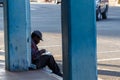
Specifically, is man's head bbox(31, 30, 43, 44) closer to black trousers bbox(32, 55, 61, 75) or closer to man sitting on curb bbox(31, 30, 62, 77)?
man sitting on curb bbox(31, 30, 62, 77)

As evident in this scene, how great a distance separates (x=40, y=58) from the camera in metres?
8.96

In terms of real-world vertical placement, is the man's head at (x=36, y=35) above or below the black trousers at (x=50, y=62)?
above

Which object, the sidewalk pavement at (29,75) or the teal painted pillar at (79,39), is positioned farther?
the sidewalk pavement at (29,75)

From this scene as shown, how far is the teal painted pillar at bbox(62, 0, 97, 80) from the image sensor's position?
5.64 metres

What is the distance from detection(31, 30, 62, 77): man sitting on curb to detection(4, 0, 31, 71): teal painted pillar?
176mm

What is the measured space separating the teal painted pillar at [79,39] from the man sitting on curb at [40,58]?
9.92 ft

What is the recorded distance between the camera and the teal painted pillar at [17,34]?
9055 millimetres

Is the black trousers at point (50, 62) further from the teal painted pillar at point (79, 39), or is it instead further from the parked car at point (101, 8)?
the parked car at point (101, 8)

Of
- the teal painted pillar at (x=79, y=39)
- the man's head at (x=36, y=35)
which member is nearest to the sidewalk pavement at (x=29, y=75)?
the man's head at (x=36, y=35)

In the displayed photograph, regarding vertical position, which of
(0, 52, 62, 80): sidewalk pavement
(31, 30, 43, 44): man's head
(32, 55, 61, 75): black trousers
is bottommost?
(0, 52, 62, 80): sidewalk pavement

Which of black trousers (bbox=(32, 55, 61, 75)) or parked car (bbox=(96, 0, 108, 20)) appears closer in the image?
black trousers (bbox=(32, 55, 61, 75))

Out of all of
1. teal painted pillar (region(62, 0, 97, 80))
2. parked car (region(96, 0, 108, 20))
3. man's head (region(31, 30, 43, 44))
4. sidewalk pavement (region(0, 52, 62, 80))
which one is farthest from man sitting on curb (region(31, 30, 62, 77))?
parked car (region(96, 0, 108, 20))

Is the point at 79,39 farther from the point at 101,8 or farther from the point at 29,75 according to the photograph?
the point at 101,8

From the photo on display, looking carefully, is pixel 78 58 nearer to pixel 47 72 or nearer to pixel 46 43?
pixel 47 72
